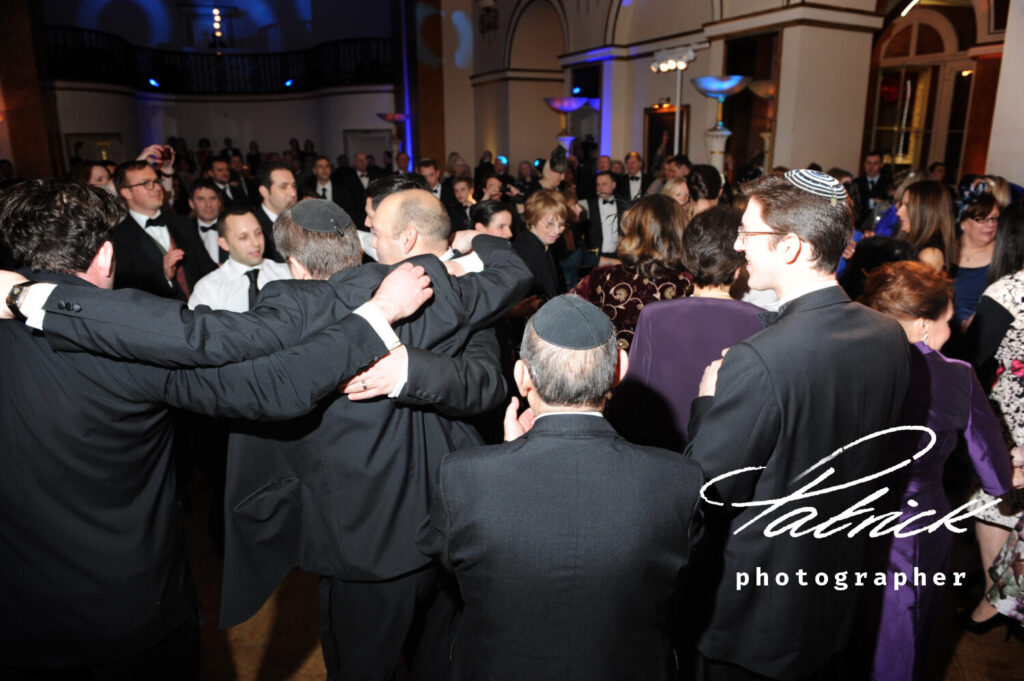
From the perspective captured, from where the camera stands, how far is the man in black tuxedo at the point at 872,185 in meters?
7.59

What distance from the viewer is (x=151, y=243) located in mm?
3633

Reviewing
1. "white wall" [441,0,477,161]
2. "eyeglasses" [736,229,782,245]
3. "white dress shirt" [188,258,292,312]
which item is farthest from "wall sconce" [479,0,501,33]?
"eyeglasses" [736,229,782,245]

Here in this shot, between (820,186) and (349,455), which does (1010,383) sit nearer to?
(820,186)

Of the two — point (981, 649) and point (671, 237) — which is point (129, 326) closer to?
point (671, 237)

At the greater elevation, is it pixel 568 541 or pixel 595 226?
pixel 595 226

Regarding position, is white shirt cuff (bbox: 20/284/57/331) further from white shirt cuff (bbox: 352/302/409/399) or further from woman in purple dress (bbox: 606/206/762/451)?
woman in purple dress (bbox: 606/206/762/451)

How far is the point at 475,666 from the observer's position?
1.27m

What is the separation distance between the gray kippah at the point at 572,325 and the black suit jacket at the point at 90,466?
0.48 meters

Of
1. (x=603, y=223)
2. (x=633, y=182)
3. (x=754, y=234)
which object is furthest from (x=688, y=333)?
(x=633, y=182)

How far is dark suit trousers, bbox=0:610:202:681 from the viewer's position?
1.55 metres

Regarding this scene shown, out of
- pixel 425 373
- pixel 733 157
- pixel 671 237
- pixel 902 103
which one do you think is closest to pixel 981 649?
pixel 671 237

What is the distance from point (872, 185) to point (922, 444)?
280 inches

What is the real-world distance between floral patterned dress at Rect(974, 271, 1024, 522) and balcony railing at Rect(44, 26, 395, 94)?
1806 cm

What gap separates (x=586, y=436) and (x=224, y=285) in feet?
8.07
